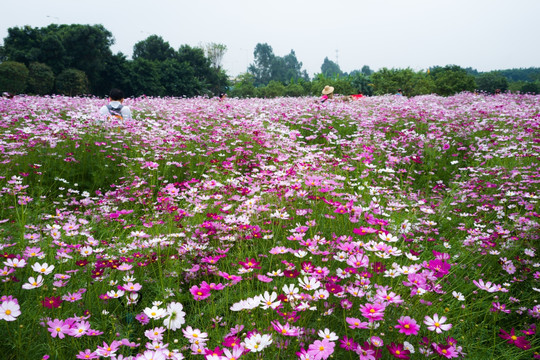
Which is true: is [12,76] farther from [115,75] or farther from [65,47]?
[115,75]

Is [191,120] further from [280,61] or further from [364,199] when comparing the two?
[280,61]

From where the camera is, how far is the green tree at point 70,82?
Result: 22.6 m

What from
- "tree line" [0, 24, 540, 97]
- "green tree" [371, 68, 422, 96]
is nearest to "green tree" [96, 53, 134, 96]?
"tree line" [0, 24, 540, 97]

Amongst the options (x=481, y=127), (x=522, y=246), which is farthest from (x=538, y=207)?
(x=481, y=127)

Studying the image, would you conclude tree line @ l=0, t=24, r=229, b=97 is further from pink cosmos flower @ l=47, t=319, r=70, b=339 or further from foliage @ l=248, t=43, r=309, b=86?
foliage @ l=248, t=43, r=309, b=86

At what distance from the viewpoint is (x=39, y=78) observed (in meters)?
21.3

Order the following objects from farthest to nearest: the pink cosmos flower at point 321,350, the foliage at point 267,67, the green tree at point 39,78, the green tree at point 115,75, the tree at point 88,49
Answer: the foliage at point 267,67
the green tree at point 115,75
the tree at point 88,49
the green tree at point 39,78
the pink cosmos flower at point 321,350

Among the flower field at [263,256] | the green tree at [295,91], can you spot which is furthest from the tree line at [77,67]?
the flower field at [263,256]

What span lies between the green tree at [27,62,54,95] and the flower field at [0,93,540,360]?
18.8 metres

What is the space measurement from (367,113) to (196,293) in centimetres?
840

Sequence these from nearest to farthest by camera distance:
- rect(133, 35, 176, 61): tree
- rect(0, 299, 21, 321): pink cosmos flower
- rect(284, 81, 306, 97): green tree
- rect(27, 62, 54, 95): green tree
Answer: rect(0, 299, 21, 321): pink cosmos flower
rect(27, 62, 54, 95): green tree
rect(284, 81, 306, 97): green tree
rect(133, 35, 176, 61): tree

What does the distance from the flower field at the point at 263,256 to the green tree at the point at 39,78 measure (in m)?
18.8

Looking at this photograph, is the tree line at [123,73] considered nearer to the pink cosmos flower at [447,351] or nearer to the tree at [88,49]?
the tree at [88,49]

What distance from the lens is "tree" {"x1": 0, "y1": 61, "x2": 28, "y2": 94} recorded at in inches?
734
